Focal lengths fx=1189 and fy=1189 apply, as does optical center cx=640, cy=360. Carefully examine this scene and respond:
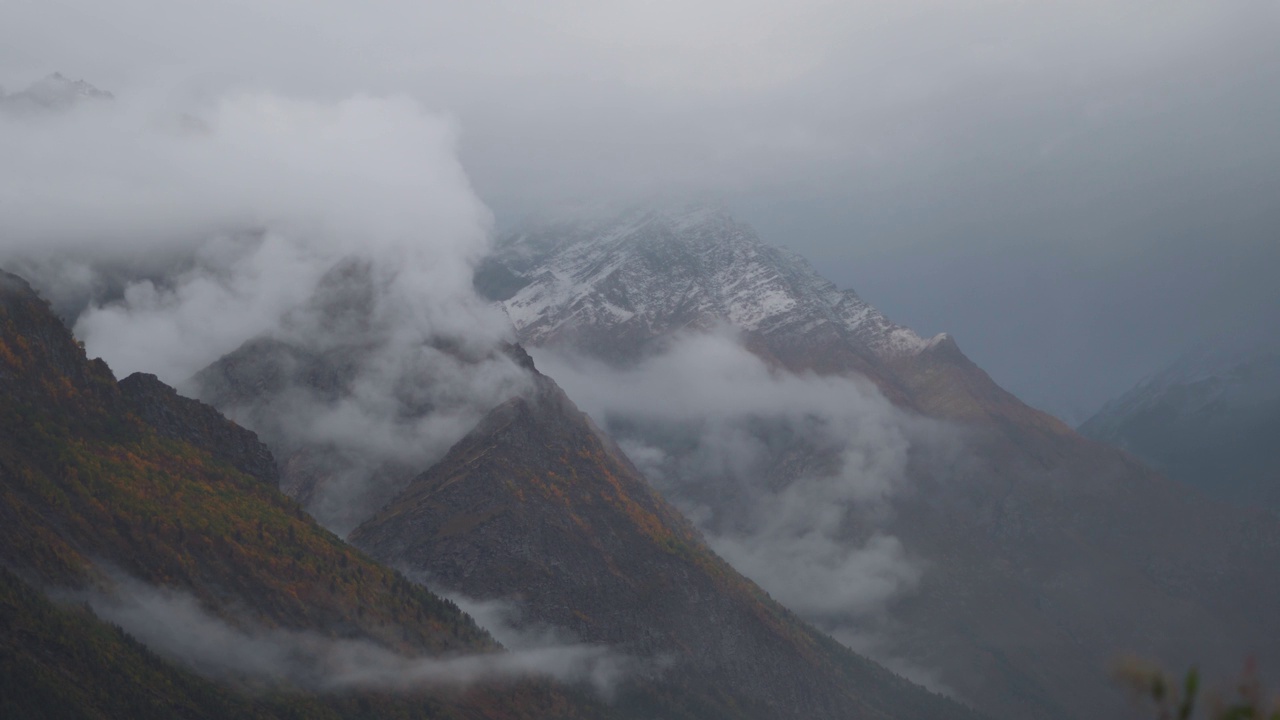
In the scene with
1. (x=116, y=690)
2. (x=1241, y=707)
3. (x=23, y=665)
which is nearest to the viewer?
(x=1241, y=707)

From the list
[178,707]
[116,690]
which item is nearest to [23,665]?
[116,690]

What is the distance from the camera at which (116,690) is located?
188 m

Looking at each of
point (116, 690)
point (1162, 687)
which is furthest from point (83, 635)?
point (1162, 687)

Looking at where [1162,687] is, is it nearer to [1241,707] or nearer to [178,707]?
[1241,707]

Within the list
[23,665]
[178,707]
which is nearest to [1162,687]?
[23,665]

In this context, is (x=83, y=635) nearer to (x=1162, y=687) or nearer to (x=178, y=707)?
(x=178, y=707)

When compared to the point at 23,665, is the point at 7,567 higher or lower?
higher

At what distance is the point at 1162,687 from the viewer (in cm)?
2755

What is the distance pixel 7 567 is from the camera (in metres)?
196

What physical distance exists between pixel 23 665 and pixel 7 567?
90.0ft

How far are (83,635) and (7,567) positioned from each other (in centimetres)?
1719

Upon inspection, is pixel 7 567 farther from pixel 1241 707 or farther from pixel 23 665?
pixel 1241 707

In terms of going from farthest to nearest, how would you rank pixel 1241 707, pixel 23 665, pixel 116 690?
pixel 116 690 < pixel 23 665 < pixel 1241 707

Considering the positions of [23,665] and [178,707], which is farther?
[178,707]
